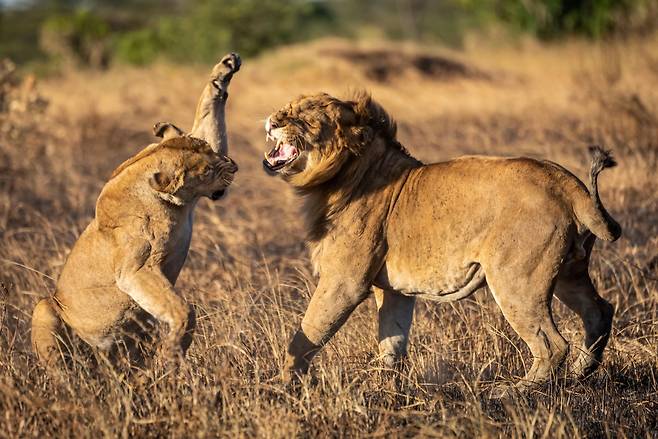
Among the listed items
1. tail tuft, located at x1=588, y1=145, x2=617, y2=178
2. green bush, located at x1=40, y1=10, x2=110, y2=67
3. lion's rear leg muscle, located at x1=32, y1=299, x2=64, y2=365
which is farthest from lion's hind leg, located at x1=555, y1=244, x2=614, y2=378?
green bush, located at x1=40, y1=10, x2=110, y2=67

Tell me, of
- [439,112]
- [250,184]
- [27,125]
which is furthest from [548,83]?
[27,125]

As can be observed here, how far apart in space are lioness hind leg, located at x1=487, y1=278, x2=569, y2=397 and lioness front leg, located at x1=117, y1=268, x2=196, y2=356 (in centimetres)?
145

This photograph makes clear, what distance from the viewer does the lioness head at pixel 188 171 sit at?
507cm

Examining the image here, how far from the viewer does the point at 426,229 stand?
539cm

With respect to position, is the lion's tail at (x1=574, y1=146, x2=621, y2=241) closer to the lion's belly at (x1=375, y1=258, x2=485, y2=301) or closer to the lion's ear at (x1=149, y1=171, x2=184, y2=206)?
the lion's belly at (x1=375, y1=258, x2=485, y2=301)

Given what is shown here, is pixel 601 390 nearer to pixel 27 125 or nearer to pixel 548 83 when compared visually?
pixel 27 125

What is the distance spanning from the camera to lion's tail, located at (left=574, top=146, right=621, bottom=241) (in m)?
5.07

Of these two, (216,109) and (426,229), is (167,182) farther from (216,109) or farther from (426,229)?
(426,229)

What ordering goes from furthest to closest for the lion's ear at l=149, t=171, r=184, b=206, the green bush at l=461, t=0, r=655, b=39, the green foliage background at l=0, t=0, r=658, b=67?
the green foliage background at l=0, t=0, r=658, b=67 < the green bush at l=461, t=0, r=655, b=39 < the lion's ear at l=149, t=171, r=184, b=206

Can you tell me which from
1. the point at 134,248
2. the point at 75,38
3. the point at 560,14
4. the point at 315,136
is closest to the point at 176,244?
the point at 134,248

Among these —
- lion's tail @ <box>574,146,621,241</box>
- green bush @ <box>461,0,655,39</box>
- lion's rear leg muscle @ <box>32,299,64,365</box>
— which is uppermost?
lion's tail @ <box>574,146,621,241</box>

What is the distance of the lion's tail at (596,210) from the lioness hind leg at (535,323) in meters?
0.33

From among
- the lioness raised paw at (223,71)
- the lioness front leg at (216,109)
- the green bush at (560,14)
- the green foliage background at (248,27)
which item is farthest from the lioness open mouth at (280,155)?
the green bush at (560,14)

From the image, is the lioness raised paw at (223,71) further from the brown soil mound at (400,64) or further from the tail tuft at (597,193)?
the brown soil mound at (400,64)
